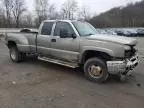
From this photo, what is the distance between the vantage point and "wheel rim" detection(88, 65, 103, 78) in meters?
5.89

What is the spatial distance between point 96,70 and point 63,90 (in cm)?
132

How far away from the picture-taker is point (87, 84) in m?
5.78

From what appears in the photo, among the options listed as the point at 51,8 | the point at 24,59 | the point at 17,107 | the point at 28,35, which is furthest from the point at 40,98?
the point at 51,8

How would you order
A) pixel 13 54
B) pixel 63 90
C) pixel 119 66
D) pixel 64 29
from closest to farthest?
pixel 63 90 < pixel 119 66 < pixel 64 29 < pixel 13 54

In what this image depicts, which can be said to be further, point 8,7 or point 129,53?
point 8,7

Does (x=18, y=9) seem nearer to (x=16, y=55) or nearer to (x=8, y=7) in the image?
(x=8, y=7)

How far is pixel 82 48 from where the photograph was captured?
612 centimetres

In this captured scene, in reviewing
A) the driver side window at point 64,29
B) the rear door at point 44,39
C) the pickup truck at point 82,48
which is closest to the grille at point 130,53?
the pickup truck at point 82,48

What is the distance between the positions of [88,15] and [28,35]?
79.6 m

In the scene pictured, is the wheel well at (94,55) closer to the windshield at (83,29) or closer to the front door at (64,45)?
the front door at (64,45)

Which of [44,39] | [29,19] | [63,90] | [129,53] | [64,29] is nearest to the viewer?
[63,90]

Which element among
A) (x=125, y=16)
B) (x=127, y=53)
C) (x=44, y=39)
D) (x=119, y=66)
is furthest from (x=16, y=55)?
(x=125, y=16)

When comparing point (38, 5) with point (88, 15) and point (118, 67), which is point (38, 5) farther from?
point (118, 67)

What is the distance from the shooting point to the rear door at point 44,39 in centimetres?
730
